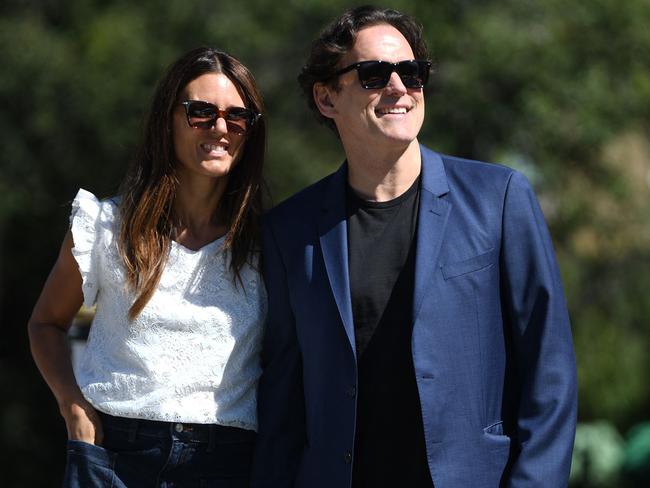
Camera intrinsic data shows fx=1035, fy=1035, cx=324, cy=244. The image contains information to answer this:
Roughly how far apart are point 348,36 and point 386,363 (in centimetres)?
103

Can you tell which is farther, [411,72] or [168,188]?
[168,188]

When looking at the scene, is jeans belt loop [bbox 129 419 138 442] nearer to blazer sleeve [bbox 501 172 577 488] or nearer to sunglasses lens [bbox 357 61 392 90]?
blazer sleeve [bbox 501 172 577 488]

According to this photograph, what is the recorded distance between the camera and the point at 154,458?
2.99m

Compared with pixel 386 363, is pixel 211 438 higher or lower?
lower

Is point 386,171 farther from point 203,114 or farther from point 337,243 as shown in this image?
point 203,114

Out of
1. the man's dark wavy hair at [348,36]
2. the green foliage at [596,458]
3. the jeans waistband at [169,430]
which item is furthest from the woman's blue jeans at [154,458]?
the green foliage at [596,458]

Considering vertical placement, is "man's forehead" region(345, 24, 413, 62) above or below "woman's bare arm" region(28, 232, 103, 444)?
above

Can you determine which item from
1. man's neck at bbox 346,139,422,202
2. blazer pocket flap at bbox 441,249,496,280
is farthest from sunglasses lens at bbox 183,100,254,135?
blazer pocket flap at bbox 441,249,496,280

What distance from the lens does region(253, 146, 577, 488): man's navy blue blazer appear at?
9.29 ft

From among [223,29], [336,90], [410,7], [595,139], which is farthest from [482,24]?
[336,90]

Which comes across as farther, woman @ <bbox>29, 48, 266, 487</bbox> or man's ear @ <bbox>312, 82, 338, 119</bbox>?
man's ear @ <bbox>312, 82, 338, 119</bbox>

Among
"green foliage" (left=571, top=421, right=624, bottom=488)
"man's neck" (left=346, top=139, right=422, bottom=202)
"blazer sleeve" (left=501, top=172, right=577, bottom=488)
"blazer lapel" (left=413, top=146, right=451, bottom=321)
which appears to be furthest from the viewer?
"green foliage" (left=571, top=421, right=624, bottom=488)

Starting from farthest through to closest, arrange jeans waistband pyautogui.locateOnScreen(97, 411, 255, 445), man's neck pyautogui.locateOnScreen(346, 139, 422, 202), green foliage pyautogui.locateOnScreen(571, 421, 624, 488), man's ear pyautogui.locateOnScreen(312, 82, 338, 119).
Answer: green foliage pyautogui.locateOnScreen(571, 421, 624, 488), man's ear pyautogui.locateOnScreen(312, 82, 338, 119), man's neck pyautogui.locateOnScreen(346, 139, 422, 202), jeans waistband pyautogui.locateOnScreen(97, 411, 255, 445)

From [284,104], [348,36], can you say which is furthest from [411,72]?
[284,104]
